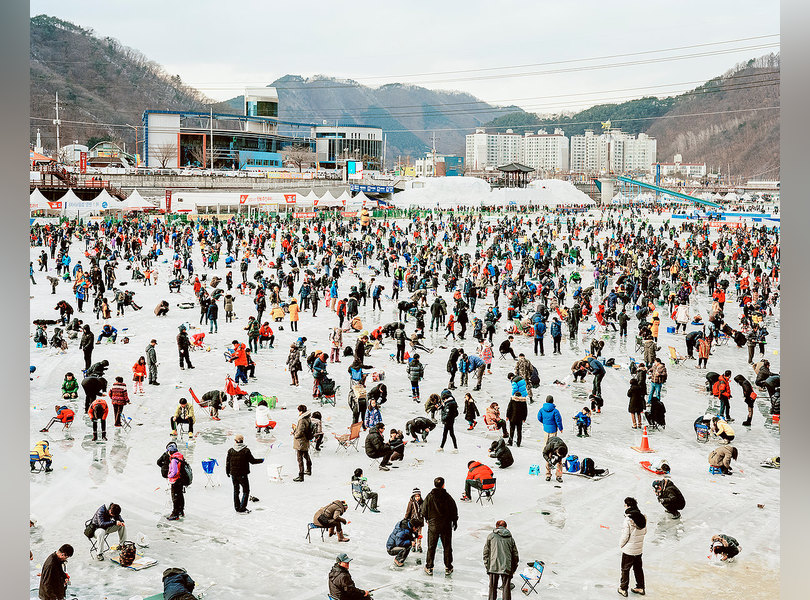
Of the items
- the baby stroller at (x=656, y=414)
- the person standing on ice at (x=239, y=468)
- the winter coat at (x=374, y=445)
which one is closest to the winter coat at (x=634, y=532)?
the winter coat at (x=374, y=445)

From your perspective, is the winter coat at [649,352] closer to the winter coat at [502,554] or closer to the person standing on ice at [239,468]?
the person standing on ice at [239,468]

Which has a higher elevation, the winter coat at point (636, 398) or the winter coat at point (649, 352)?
the winter coat at point (649, 352)

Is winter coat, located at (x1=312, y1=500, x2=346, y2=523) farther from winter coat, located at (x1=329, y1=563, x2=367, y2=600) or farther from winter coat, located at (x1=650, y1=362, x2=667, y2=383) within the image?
winter coat, located at (x1=650, y1=362, x2=667, y2=383)

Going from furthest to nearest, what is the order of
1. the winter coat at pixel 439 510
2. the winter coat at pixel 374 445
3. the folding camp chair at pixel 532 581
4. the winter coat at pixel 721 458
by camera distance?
the winter coat at pixel 721 458, the winter coat at pixel 374 445, the winter coat at pixel 439 510, the folding camp chair at pixel 532 581

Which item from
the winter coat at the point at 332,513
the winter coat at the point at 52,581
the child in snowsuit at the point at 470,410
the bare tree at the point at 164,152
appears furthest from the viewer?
the bare tree at the point at 164,152

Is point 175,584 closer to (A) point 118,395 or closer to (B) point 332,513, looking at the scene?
(B) point 332,513

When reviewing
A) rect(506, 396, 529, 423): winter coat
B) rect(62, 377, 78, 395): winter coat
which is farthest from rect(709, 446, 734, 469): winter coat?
rect(62, 377, 78, 395): winter coat
